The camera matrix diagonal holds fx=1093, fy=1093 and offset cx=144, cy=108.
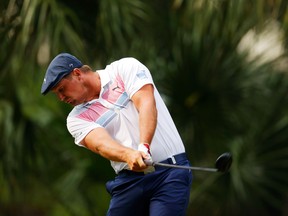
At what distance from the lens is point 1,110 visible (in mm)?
11406

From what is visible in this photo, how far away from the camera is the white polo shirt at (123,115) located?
675cm

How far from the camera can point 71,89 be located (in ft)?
22.3

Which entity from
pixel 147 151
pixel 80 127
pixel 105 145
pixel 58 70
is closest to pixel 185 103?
pixel 80 127

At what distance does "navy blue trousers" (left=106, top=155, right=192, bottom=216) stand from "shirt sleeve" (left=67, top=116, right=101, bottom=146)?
37 centimetres

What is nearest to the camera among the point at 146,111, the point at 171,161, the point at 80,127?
the point at 146,111

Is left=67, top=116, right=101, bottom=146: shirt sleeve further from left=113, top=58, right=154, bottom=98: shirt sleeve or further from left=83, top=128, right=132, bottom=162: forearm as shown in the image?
left=113, top=58, right=154, bottom=98: shirt sleeve

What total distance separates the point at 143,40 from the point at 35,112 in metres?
1.41

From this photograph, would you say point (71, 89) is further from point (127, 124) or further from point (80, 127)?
point (127, 124)

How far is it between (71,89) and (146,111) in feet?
1.80

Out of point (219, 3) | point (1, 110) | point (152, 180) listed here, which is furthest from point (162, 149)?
point (1, 110)

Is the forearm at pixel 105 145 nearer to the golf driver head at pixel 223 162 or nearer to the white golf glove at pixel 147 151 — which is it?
the white golf glove at pixel 147 151

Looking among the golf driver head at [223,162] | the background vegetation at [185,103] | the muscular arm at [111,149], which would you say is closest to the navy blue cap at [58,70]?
the muscular arm at [111,149]

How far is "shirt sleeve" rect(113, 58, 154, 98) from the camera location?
6734mm

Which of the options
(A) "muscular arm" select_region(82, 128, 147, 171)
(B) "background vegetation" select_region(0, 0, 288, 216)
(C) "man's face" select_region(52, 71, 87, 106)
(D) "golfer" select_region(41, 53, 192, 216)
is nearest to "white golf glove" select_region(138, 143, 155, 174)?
(A) "muscular arm" select_region(82, 128, 147, 171)
